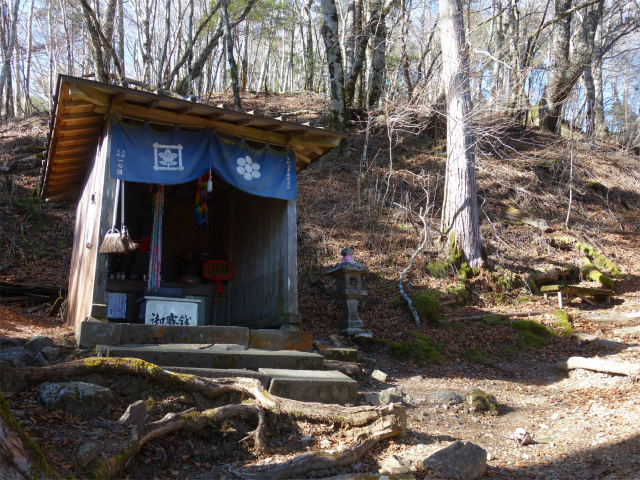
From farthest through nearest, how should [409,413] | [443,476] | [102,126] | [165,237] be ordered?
1. [165,237]
2. [102,126]
3. [409,413]
4. [443,476]

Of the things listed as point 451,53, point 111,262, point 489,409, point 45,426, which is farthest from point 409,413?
point 451,53

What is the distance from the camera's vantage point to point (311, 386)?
5199mm

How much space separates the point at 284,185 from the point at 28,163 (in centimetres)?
1241

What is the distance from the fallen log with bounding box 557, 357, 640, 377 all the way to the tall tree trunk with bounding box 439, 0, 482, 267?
3.96 metres

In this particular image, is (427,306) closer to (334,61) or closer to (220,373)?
(220,373)

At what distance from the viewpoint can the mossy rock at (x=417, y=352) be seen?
8.05 meters

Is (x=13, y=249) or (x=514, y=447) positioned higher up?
(x=13, y=249)

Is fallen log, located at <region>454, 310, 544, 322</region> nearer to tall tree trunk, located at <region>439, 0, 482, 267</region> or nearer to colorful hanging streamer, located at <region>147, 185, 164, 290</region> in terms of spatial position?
tall tree trunk, located at <region>439, 0, 482, 267</region>

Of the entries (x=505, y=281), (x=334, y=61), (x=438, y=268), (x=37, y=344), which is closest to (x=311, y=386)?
(x=37, y=344)

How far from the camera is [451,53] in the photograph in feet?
39.4

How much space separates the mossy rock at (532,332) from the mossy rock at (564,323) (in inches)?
10.6

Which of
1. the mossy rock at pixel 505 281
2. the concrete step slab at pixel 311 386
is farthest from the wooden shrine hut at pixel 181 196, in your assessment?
the mossy rock at pixel 505 281

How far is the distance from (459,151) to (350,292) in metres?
5.23

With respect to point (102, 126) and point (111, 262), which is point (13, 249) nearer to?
point (111, 262)
